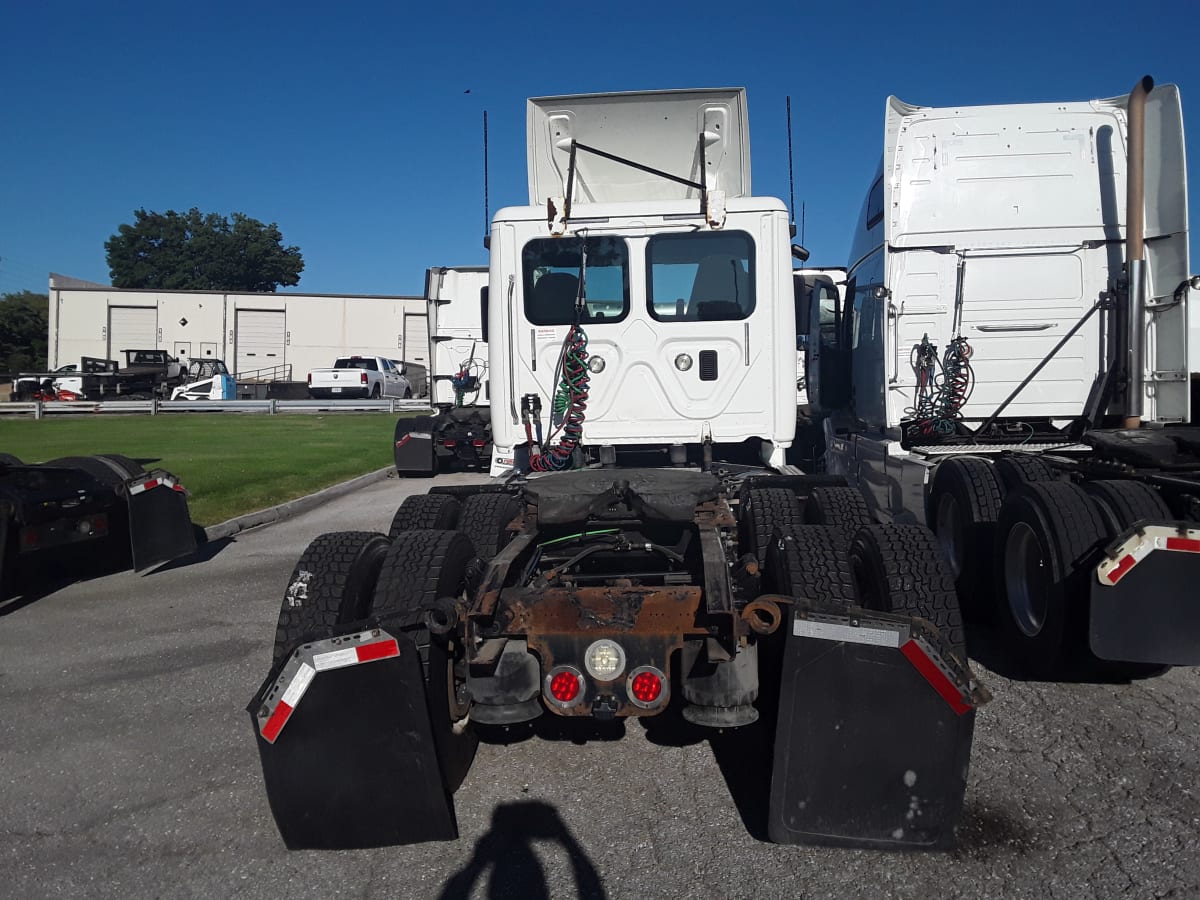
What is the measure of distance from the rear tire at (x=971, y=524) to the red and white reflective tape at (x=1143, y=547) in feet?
5.47

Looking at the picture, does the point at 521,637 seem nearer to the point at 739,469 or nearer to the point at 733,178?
the point at 739,469

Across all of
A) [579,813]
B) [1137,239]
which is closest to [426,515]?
[579,813]

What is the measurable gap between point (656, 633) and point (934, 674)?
962mm

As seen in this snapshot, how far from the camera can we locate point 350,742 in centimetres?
315

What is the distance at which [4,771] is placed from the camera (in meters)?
4.26

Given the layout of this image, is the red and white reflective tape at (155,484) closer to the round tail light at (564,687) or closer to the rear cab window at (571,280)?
the rear cab window at (571,280)

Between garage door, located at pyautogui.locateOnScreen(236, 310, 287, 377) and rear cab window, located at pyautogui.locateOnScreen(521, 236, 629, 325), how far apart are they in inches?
1793

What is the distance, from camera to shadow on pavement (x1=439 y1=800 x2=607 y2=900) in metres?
3.13

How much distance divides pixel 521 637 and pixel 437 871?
0.86 m

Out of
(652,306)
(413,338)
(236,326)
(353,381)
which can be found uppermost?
(236,326)

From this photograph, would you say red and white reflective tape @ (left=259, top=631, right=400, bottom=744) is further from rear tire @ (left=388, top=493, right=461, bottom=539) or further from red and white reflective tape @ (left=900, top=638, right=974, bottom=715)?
rear tire @ (left=388, top=493, right=461, bottom=539)

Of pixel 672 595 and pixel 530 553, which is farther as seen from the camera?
pixel 530 553

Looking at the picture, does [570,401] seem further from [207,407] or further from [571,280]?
[207,407]

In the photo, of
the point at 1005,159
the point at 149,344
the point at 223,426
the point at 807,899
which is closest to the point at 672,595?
the point at 807,899
